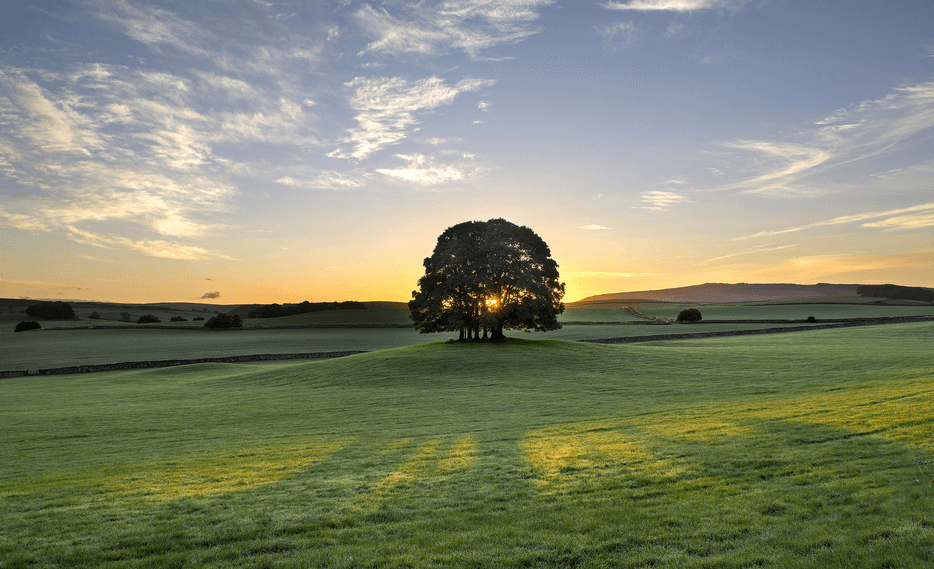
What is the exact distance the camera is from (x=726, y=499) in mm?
8609

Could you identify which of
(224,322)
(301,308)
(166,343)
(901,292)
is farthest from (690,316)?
(901,292)

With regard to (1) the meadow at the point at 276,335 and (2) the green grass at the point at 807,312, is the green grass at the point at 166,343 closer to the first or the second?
(1) the meadow at the point at 276,335

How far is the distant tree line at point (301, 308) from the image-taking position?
13418cm

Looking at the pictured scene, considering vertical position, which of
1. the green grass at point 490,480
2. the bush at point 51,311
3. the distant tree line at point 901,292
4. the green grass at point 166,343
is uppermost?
the distant tree line at point 901,292

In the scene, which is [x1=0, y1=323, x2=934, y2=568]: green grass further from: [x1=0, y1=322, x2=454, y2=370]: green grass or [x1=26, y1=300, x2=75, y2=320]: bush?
[x1=26, y1=300, x2=75, y2=320]: bush

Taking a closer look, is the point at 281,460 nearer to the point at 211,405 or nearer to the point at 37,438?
the point at 37,438

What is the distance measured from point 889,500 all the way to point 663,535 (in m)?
3.76

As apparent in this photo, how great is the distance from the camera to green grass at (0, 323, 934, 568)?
285 inches

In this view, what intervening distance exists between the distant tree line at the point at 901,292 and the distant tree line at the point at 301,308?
16260 cm

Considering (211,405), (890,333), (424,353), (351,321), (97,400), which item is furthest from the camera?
(351,321)

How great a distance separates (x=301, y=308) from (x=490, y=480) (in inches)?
5268

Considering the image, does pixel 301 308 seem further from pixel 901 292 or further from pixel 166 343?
pixel 901 292

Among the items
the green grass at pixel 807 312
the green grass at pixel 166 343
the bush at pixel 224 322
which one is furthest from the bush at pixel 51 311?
the green grass at pixel 807 312

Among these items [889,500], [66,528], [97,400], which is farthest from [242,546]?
[97,400]
